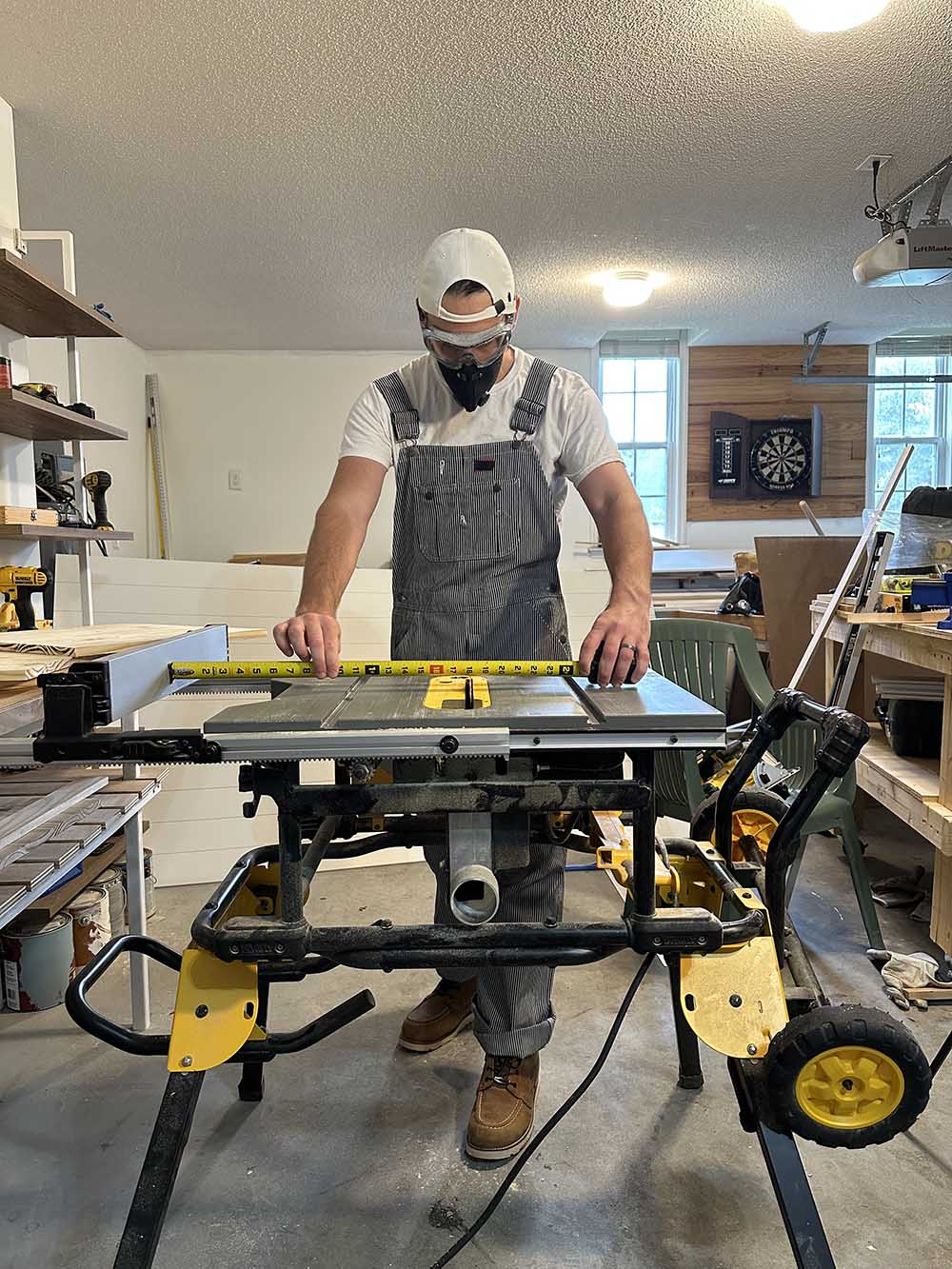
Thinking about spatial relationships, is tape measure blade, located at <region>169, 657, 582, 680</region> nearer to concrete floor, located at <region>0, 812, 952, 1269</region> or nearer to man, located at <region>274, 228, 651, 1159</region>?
man, located at <region>274, 228, 651, 1159</region>

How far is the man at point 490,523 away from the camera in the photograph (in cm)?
165

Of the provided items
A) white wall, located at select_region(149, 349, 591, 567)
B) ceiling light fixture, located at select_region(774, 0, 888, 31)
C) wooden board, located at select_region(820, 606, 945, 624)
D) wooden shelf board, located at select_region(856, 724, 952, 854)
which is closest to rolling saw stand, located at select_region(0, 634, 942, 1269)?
wooden shelf board, located at select_region(856, 724, 952, 854)

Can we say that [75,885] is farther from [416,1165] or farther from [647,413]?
[647,413]

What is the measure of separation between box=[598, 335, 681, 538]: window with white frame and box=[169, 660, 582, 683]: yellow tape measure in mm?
5305

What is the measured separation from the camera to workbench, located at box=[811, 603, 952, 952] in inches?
93.6

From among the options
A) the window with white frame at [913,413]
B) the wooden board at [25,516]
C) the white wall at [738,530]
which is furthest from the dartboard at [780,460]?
the wooden board at [25,516]

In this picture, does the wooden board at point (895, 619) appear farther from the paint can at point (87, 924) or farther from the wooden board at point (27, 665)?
the paint can at point (87, 924)

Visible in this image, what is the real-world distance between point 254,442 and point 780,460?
12.7 feet

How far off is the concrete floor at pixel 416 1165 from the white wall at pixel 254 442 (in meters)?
4.38

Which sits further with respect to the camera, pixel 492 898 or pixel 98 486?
pixel 98 486

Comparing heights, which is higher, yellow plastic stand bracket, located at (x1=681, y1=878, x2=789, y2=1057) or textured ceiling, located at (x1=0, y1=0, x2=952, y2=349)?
textured ceiling, located at (x1=0, y1=0, x2=952, y2=349)

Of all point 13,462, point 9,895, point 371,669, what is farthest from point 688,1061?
point 13,462

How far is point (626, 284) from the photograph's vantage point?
4.72m

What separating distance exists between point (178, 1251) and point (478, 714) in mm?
1122
